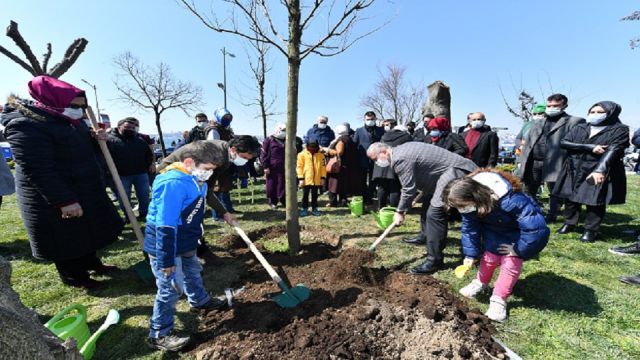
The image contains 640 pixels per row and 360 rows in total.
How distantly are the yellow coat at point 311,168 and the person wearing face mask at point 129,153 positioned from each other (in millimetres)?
3000

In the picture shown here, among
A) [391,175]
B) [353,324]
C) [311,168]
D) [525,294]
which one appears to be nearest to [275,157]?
[311,168]

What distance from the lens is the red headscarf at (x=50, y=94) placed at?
2865 millimetres

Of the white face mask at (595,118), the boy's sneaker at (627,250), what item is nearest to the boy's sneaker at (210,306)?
the boy's sneaker at (627,250)

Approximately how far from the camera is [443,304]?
286cm

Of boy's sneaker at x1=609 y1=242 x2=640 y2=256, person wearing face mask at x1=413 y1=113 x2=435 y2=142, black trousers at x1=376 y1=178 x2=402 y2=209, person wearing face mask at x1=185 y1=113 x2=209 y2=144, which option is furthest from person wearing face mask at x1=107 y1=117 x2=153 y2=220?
boy's sneaker at x1=609 y1=242 x2=640 y2=256

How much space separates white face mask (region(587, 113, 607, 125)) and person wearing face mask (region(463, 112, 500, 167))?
5.09 feet

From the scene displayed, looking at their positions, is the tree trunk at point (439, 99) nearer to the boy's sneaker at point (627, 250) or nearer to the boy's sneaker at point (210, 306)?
the boy's sneaker at point (627, 250)

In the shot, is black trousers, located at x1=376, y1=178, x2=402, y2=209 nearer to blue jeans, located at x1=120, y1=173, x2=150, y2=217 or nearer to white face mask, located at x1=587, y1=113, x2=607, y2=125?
white face mask, located at x1=587, y1=113, x2=607, y2=125

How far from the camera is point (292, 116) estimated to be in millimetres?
3818

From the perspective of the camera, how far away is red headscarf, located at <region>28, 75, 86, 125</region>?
2865 mm

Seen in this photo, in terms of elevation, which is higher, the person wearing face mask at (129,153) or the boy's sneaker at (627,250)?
the person wearing face mask at (129,153)

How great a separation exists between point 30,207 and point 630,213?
959 centimetres

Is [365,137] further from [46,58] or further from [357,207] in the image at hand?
[46,58]

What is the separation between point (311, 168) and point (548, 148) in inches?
170
